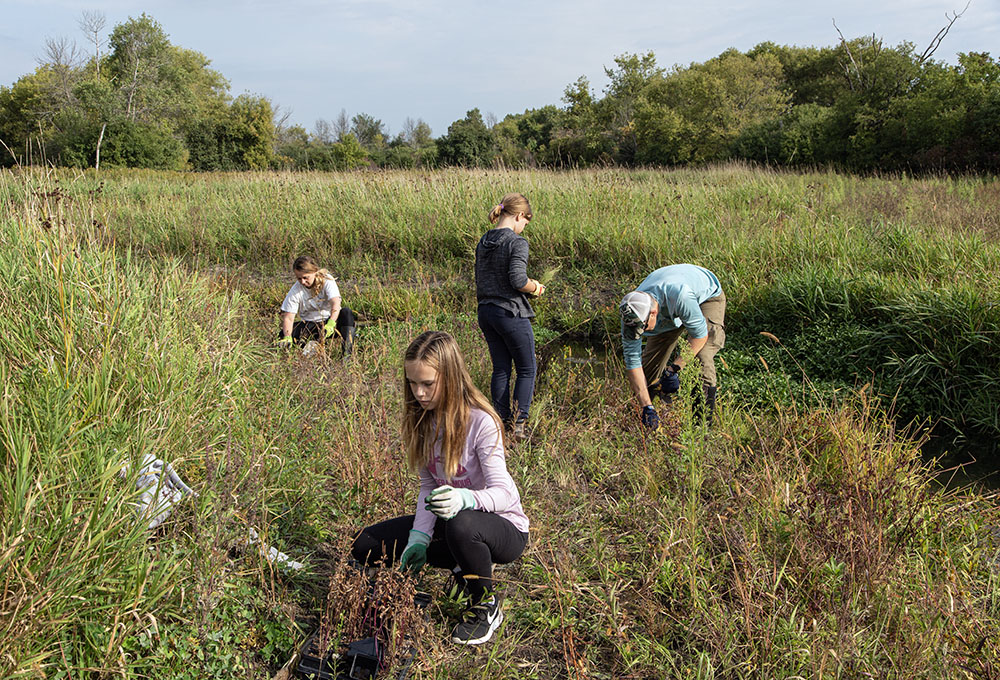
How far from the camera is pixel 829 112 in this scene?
19.1 meters

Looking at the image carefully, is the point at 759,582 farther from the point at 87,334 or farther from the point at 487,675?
the point at 87,334

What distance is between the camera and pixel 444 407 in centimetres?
251

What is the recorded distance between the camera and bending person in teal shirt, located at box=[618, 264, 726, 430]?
399cm

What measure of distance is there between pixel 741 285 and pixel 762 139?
1662cm

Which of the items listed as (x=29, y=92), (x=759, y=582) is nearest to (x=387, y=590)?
(x=759, y=582)

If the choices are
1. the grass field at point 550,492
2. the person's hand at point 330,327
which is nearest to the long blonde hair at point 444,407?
the grass field at point 550,492

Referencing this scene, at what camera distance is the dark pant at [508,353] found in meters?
4.18

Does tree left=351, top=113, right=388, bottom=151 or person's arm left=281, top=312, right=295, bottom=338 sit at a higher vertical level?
tree left=351, top=113, right=388, bottom=151

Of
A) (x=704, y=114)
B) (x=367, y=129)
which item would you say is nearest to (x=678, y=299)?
(x=704, y=114)

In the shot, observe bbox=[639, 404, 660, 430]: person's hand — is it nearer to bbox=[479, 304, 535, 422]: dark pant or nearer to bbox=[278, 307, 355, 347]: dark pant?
bbox=[479, 304, 535, 422]: dark pant

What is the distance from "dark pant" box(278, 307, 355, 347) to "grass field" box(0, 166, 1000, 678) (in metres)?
0.30

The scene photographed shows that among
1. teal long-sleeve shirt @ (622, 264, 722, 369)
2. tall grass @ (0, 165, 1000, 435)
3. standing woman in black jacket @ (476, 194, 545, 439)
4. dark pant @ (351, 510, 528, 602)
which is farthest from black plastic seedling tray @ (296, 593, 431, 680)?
tall grass @ (0, 165, 1000, 435)

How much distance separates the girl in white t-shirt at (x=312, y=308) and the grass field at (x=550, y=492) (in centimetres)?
36

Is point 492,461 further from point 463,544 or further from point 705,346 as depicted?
point 705,346
